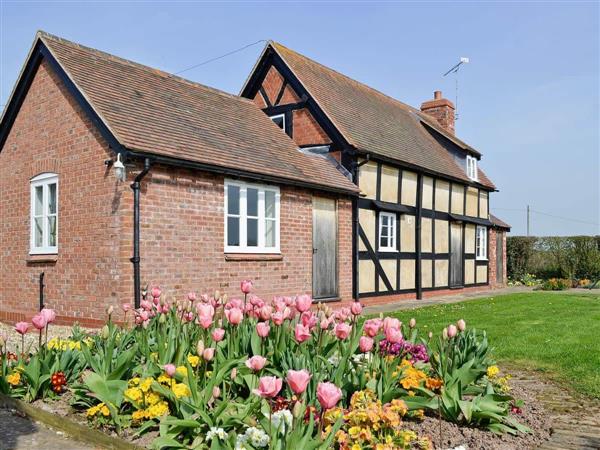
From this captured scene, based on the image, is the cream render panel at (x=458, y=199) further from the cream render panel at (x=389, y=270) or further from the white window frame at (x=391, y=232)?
the cream render panel at (x=389, y=270)

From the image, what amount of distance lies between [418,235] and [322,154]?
4385mm

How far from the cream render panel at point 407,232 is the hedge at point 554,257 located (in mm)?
12159

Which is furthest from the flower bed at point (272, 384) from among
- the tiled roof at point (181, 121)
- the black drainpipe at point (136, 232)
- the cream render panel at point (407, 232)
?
the cream render panel at point (407, 232)

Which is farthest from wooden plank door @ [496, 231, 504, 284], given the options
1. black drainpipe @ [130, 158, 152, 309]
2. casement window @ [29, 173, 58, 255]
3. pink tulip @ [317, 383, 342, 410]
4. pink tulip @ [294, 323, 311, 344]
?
pink tulip @ [317, 383, 342, 410]

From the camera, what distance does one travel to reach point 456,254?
2031 cm

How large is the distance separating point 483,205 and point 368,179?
934cm

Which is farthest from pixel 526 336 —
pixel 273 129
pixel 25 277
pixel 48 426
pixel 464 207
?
pixel 464 207

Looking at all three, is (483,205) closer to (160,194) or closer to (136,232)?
(160,194)

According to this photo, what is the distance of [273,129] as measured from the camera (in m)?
15.2

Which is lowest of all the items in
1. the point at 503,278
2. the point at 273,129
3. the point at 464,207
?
the point at 503,278

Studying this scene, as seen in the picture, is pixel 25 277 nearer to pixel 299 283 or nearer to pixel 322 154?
pixel 299 283

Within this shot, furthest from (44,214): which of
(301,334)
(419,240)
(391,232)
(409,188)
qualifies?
(419,240)

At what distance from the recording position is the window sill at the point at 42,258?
35.7ft

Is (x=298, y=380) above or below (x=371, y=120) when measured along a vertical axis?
below
